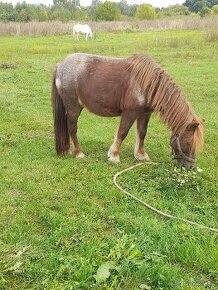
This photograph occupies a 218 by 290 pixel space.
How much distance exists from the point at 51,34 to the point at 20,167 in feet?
79.0

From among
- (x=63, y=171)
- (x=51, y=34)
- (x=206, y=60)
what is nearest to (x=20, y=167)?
(x=63, y=171)

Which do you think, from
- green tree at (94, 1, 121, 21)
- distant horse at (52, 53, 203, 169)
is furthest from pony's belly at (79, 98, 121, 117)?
green tree at (94, 1, 121, 21)

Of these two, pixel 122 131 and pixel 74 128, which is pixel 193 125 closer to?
pixel 122 131

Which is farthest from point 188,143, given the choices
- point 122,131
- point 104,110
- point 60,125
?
point 60,125

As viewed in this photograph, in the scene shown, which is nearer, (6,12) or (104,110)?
(104,110)

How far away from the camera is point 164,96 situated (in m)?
5.57

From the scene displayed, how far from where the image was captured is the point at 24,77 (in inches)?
507

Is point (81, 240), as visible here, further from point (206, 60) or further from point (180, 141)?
point (206, 60)

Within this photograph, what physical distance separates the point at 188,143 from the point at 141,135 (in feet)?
3.80

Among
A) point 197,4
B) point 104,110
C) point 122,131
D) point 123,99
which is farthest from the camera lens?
point 197,4

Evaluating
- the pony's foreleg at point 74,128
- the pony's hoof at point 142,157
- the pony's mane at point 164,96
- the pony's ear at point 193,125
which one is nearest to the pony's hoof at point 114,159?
the pony's hoof at point 142,157

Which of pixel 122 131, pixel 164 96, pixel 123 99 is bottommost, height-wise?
pixel 122 131

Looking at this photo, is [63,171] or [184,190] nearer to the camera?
[184,190]

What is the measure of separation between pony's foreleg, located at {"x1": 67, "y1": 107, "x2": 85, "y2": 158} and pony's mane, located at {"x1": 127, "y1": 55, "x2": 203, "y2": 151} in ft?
3.51
